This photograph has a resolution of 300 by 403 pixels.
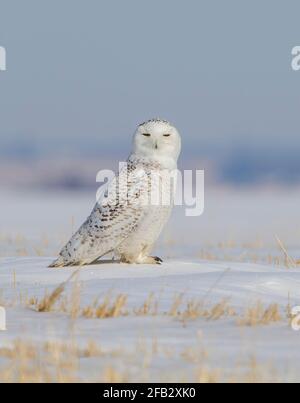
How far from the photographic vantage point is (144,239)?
29.3 ft

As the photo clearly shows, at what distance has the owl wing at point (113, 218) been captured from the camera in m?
8.83

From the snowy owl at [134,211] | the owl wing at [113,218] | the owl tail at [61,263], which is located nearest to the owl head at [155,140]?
the snowy owl at [134,211]

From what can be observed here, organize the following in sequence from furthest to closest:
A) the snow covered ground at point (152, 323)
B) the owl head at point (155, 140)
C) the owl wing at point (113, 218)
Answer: the owl head at point (155, 140)
the owl wing at point (113, 218)
the snow covered ground at point (152, 323)

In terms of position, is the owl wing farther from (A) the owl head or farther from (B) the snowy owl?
(A) the owl head

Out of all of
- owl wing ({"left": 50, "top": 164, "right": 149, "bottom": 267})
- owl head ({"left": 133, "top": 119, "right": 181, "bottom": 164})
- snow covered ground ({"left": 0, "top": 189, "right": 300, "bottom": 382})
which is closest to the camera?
snow covered ground ({"left": 0, "top": 189, "right": 300, "bottom": 382})

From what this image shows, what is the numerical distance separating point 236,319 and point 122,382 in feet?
6.07

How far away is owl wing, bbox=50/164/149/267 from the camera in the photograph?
29.0 ft

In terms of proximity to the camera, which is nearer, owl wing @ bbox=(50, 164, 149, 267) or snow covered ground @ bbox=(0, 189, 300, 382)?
snow covered ground @ bbox=(0, 189, 300, 382)

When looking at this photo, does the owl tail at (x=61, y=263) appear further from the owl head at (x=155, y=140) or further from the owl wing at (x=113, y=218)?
the owl head at (x=155, y=140)

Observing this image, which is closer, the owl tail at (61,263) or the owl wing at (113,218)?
Result: the owl wing at (113,218)

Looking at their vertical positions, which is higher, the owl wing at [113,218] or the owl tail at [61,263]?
the owl wing at [113,218]

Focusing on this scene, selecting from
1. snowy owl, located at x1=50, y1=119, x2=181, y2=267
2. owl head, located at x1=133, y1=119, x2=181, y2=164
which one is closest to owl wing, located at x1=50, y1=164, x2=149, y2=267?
snowy owl, located at x1=50, y1=119, x2=181, y2=267

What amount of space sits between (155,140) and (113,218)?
2.74 ft
